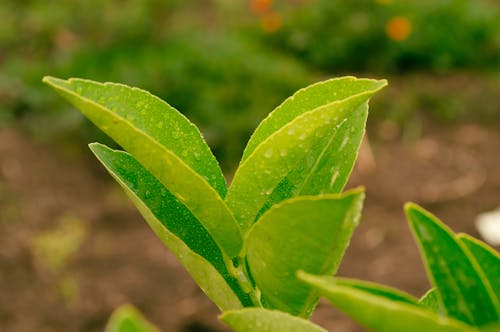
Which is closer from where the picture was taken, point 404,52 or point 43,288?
point 43,288

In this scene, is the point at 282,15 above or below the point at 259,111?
above

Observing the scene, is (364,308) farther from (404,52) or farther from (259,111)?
(404,52)

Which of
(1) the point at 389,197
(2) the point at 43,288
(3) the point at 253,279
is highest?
(3) the point at 253,279

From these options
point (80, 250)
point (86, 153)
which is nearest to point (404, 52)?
point (86, 153)

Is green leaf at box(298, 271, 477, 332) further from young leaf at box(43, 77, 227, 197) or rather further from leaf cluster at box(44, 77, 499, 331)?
young leaf at box(43, 77, 227, 197)

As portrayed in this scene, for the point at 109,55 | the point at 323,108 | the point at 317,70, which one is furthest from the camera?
the point at 317,70

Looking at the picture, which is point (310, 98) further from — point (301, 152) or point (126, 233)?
point (126, 233)

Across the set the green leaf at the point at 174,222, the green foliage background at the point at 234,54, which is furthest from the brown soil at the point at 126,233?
the green leaf at the point at 174,222

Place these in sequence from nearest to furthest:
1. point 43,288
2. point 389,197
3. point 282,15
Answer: point 43,288
point 389,197
point 282,15

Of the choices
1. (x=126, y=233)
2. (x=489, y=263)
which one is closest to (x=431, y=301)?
(x=489, y=263)
